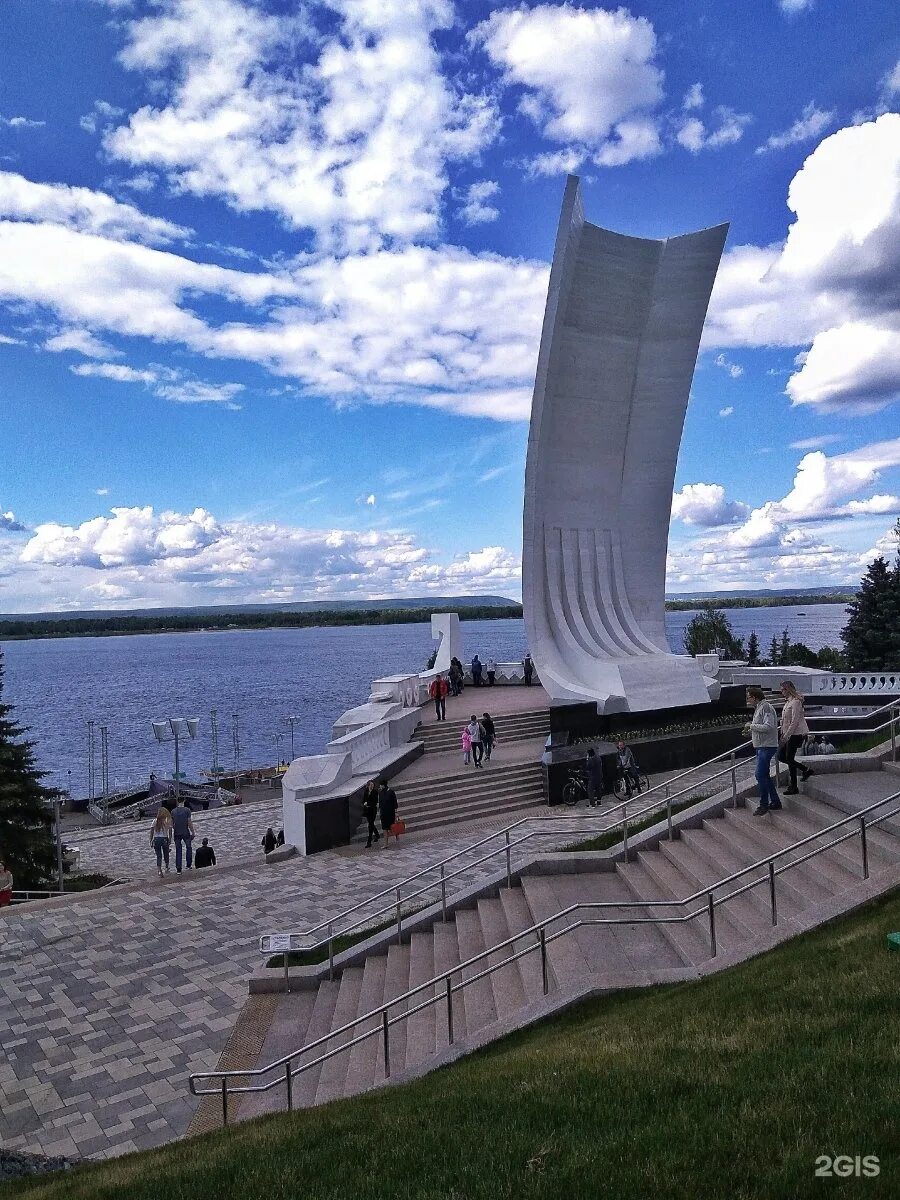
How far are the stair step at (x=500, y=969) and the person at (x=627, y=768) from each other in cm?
768

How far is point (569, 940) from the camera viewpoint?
747cm

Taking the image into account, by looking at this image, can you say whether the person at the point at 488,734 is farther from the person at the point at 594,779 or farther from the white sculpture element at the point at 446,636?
the white sculpture element at the point at 446,636

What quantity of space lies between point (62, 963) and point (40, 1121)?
3.15 m

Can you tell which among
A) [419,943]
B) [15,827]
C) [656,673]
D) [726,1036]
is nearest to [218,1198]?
[726,1036]

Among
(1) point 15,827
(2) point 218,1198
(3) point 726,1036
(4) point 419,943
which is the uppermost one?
(3) point 726,1036

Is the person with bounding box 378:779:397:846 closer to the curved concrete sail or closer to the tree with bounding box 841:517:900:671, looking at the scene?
the curved concrete sail

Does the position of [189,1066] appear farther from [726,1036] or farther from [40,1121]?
[726,1036]

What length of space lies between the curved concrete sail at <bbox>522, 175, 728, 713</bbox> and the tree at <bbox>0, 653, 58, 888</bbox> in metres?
13.8

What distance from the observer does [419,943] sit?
345 inches

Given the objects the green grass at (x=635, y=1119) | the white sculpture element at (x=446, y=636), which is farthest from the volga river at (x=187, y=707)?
the green grass at (x=635, y=1119)

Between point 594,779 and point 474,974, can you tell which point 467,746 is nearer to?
point 594,779

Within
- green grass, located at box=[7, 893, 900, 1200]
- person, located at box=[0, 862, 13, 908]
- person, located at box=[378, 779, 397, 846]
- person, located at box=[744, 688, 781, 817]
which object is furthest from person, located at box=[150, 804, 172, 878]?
person, located at box=[744, 688, 781, 817]

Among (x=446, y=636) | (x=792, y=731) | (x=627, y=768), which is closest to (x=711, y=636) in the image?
(x=446, y=636)

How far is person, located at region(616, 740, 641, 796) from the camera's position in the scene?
16.6 meters
